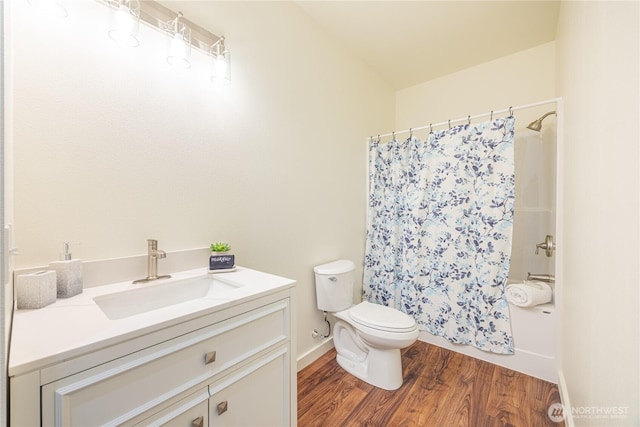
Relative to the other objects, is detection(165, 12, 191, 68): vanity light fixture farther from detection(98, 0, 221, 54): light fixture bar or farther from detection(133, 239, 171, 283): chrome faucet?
detection(133, 239, 171, 283): chrome faucet

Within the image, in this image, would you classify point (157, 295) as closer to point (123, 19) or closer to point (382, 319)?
point (123, 19)

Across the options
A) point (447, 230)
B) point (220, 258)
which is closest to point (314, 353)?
point (220, 258)

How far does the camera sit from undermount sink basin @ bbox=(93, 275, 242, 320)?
3.09ft

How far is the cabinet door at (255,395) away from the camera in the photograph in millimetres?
859

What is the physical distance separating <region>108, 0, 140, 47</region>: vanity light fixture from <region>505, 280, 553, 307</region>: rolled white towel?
256 centimetres

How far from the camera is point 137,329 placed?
0.66 metres

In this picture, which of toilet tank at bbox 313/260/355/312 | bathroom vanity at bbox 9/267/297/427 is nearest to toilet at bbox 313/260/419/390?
toilet tank at bbox 313/260/355/312

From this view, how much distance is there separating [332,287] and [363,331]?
1.18 ft

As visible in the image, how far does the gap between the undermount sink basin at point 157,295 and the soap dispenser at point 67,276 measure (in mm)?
77

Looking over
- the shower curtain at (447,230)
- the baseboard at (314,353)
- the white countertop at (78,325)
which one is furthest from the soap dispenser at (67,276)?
the shower curtain at (447,230)

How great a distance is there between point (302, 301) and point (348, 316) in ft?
1.11

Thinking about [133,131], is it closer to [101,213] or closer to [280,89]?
[101,213]

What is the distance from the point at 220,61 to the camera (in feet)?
4.34

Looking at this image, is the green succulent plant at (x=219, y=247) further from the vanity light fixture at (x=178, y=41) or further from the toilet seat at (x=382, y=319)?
the toilet seat at (x=382, y=319)
